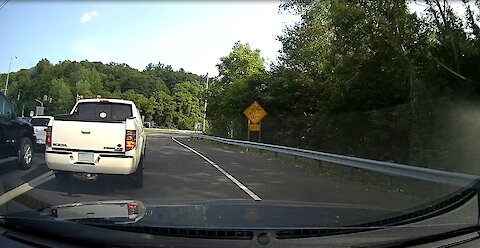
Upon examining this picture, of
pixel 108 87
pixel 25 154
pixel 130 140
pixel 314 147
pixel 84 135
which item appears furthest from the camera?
pixel 108 87

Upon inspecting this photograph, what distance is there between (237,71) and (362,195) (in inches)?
1286

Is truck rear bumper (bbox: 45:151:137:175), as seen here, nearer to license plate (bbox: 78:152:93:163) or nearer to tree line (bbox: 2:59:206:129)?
license plate (bbox: 78:152:93:163)

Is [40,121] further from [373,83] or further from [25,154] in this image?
[373,83]

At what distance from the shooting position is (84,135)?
8.91m

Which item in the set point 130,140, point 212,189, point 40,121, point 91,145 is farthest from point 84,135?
point 40,121

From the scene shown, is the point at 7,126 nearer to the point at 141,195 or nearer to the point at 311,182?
the point at 141,195

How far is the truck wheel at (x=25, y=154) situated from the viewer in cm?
1244

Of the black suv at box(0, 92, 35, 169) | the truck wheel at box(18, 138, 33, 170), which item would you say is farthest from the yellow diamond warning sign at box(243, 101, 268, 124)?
the truck wheel at box(18, 138, 33, 170)

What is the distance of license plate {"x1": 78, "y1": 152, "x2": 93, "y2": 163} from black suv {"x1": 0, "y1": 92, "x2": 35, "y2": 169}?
11.2 ft

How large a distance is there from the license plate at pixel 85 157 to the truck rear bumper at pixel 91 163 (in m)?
0.04

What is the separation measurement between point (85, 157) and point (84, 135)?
404 millimetres

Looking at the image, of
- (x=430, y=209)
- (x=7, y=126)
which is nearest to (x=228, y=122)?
(x=7, y=126)

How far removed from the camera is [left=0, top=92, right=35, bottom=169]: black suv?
37.6 ft

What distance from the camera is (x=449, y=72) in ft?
48.9
